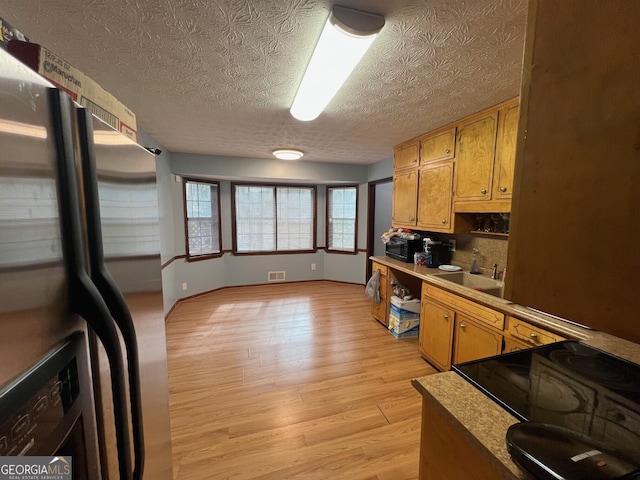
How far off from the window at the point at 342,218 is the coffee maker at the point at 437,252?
220 centimetres

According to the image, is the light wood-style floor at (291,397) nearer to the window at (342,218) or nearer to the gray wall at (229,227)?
the gray wall at (229,227)

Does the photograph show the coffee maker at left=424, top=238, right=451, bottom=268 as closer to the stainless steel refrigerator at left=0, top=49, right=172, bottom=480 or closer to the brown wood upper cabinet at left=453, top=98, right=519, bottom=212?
the brown wood upper cabinet at left=453, top=98, right=519, bottom=212

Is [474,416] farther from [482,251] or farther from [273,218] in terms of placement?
[273,218]

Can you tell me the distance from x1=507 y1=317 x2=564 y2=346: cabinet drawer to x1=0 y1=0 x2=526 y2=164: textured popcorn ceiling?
1558 millimetres

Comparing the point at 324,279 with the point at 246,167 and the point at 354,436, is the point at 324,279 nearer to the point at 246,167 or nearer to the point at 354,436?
the point at 246,167

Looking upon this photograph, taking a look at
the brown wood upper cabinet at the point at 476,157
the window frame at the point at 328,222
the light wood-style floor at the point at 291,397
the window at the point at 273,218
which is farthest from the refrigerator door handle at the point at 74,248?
the window frame at the point at 328,222

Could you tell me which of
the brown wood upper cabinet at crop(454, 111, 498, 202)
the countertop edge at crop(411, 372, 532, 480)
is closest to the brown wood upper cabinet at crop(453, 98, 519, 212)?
the brown wood upper cabinet at crop(454, 111, 498, 202)

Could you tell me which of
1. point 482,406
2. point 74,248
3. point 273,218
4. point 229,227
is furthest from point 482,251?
point 229,227

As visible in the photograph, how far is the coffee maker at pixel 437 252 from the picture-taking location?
9.57ft

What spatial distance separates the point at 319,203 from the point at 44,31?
4.29 m

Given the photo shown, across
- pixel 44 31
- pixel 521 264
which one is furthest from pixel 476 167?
pixel 44 31

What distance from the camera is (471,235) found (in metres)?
2.79

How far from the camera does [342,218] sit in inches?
207

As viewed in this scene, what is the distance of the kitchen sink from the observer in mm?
2297
